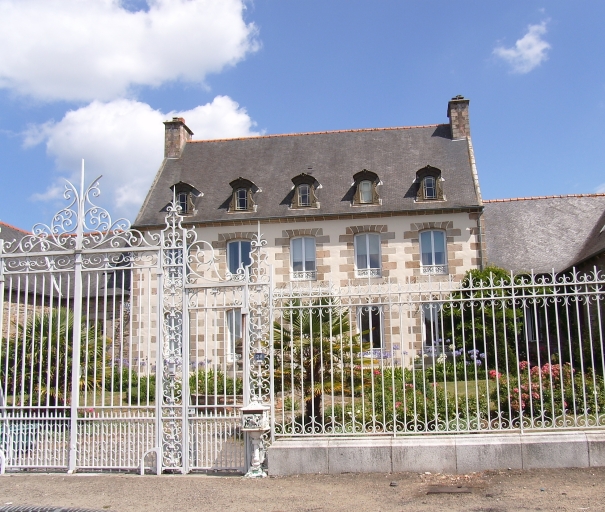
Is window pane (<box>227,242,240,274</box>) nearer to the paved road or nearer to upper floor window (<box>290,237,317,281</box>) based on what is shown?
upper floor window (<box>290,237,317,281</box>)

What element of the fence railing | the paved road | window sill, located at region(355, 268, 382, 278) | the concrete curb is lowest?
the paved road

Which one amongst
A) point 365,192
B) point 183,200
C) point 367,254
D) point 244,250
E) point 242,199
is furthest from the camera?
point 183,200

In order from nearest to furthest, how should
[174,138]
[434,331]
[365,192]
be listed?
1. [434,331]
2. [365,192]
3. [174,138]

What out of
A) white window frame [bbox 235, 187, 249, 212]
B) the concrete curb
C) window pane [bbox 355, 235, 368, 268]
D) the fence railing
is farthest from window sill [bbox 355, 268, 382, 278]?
the concrete curb

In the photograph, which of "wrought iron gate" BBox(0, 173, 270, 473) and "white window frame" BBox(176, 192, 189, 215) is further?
"white window frame" BBox(176, 192, 189, 215)

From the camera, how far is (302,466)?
6.03 metres

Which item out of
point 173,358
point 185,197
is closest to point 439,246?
point 185,197

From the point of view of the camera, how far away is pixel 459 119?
1952cm

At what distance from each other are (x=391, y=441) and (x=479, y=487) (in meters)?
0.96

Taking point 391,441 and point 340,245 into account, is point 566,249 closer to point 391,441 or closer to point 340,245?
point 340,245

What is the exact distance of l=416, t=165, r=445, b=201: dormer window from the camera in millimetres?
17547

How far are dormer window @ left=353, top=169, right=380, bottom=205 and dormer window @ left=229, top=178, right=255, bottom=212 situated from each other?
3199 millimetres

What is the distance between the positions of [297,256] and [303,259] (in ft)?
0.69

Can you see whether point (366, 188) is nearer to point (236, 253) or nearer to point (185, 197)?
point (236, 253)
